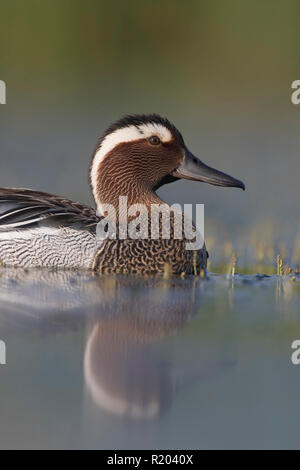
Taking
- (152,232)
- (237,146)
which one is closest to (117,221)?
(152,232)

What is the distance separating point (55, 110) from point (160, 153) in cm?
677

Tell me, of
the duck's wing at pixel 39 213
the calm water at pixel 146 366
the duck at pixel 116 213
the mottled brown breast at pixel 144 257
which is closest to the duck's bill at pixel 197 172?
the duck at pixel 116 213

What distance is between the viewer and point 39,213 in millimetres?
7195

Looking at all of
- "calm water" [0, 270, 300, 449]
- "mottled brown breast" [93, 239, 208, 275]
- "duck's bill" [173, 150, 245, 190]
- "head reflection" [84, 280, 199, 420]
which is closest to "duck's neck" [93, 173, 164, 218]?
"duck's bill" [173, 150, 245, 190]

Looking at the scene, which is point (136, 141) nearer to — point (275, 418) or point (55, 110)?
point (275, 418)

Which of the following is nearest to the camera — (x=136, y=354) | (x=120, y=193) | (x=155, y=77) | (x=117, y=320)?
(x=136, y=354)

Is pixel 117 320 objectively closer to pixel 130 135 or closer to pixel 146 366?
pixel 146 366

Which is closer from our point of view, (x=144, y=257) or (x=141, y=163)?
(x=144, y=257)

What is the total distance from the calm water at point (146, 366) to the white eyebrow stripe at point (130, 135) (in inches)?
54.4

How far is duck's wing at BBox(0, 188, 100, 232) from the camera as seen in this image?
716 centimetres

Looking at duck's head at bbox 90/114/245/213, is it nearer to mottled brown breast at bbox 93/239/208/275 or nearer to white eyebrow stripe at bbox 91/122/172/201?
white eyebrow stripe at bbox 91/122/172/201

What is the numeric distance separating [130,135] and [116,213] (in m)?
0.68

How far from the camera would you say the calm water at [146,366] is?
375 cm

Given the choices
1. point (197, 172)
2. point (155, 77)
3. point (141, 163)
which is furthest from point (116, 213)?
point (155, 77)
